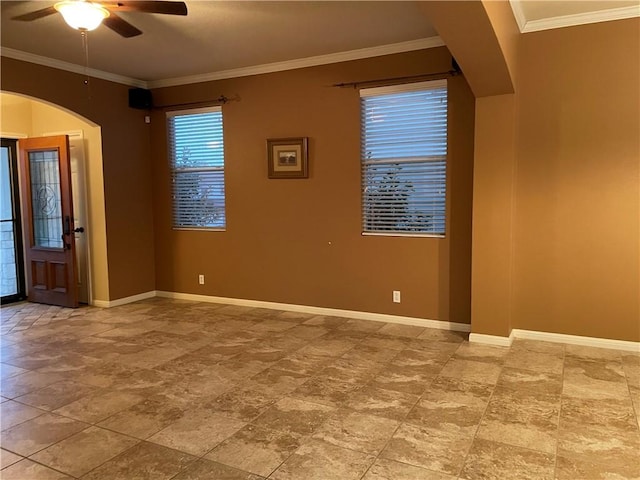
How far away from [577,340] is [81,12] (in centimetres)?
446

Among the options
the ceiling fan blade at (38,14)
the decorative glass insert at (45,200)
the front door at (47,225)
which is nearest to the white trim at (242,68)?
the front door at (47,225)

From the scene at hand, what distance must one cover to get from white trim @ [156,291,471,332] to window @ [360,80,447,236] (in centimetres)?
86

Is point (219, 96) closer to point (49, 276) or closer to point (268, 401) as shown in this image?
point (49, 276)

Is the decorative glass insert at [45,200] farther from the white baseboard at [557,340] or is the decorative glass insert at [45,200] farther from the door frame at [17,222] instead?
the white baseboard at [557,340]

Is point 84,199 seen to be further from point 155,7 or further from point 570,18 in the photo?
point 570,18

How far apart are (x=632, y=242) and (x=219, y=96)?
4406 mm

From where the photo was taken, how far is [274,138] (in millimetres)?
5352

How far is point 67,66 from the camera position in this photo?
5.15 metres

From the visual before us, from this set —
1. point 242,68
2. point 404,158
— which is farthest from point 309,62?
point 404,158

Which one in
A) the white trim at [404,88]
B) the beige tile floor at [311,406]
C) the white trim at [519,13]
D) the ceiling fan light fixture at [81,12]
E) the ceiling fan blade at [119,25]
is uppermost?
the white trim at [519,13]

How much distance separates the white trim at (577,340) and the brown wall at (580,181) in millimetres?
48

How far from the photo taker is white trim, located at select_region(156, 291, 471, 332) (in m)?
4.69

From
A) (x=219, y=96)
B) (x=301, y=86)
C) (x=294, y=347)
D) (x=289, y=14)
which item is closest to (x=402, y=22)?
(x=289, y=14)

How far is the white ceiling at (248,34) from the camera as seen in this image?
3670 mm
